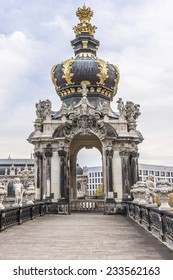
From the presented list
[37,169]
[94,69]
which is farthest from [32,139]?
[94,69]

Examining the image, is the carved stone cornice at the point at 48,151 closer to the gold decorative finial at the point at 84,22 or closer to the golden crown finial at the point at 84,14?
the gold decorative finial at the point at 84,22

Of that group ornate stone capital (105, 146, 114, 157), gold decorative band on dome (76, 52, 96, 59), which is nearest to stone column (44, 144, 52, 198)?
ornate stone capital (105, 146, 114, 157)

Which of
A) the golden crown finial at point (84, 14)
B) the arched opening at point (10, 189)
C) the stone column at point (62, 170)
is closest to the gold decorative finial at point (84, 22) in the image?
the golden crown finial at point (84, 14)

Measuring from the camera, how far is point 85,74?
25750 mm

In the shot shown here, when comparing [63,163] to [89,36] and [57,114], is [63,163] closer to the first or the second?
[57,114]

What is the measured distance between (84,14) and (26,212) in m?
20.5

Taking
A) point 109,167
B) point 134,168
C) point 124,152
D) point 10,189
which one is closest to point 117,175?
point 109,167

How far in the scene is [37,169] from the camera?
23.6 m

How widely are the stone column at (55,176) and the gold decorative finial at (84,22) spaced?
41.3 ft

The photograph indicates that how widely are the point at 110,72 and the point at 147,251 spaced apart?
67.3ft

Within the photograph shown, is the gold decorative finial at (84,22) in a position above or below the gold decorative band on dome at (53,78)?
above

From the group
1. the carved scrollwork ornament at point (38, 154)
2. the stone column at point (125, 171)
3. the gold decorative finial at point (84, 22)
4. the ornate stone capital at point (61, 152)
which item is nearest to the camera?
the stone column at point (125, 171)

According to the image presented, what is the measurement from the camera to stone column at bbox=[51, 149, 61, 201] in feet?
73.2

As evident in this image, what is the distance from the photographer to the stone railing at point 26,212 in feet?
42.4
